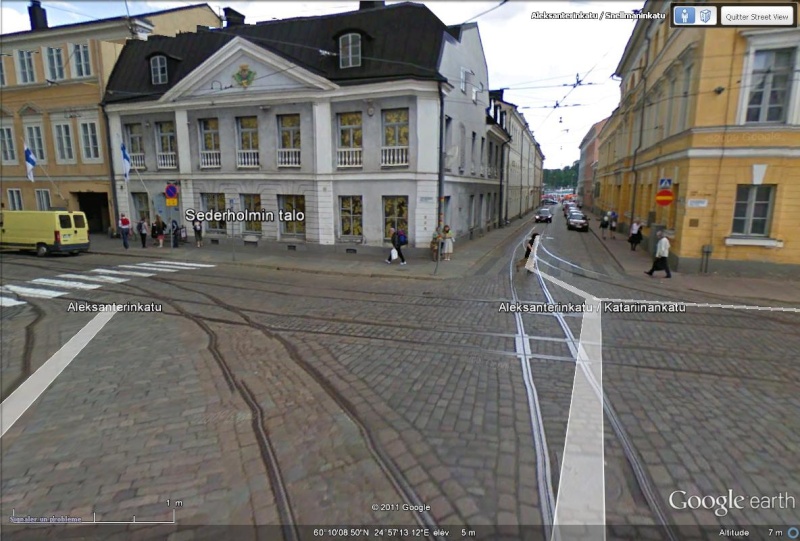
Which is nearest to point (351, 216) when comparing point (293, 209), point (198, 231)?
point (293, 209)

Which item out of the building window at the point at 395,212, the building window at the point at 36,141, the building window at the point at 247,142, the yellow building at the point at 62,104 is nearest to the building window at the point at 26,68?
the yellow building at the point at 62,104

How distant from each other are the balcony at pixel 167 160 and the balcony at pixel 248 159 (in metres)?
4.21

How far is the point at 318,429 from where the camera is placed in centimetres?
439

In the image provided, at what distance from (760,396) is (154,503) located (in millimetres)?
6973

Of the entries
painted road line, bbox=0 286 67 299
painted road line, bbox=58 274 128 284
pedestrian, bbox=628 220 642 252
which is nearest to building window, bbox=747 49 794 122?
pedestrian, bbox=628 220 642 252

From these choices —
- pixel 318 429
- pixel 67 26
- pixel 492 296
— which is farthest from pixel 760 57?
pixel 67 26

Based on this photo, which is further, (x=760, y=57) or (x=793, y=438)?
(x=760, y=57)

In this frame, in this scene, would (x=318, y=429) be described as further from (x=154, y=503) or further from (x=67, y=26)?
(x=67, y=26)

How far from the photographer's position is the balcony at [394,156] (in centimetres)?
1659

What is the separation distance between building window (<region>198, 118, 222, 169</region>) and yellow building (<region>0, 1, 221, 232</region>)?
7071mm

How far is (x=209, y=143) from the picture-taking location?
19.8m

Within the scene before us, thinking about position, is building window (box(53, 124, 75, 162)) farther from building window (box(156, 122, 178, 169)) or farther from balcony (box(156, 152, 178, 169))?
balcony (box(156, 152, 178, 169))

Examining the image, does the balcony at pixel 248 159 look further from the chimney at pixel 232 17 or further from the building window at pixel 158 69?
the chimney at pixel 232 17

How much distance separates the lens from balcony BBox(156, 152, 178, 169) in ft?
67.9
